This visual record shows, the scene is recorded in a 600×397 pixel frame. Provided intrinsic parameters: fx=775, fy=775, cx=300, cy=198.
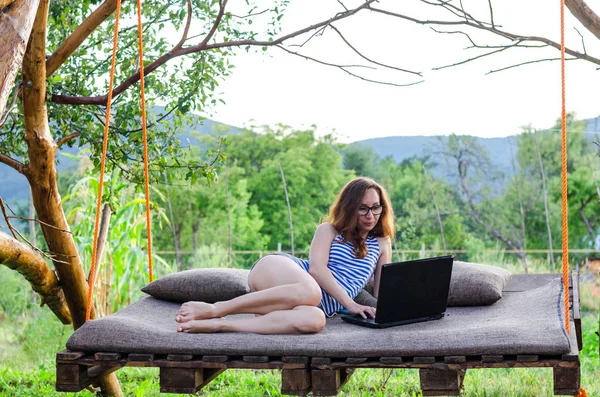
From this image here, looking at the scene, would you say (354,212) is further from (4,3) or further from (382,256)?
(4,3)

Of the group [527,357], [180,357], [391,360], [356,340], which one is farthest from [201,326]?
[527,357]

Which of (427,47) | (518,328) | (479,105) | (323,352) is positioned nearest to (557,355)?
(518,328)

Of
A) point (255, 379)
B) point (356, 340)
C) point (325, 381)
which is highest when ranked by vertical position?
point (356, 340)

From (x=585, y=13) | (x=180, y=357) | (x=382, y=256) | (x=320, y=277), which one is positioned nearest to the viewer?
(x=180, y=357)

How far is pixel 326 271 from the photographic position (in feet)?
10.1

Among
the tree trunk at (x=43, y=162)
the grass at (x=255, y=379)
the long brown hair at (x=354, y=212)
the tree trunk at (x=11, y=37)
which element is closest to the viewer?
the tree trunk at (x=11, y=37)

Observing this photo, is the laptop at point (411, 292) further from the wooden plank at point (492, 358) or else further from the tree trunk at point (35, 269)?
the tree trunk at point (35, 269)

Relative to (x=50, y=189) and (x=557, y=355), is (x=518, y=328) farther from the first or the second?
(x=50, y=189)

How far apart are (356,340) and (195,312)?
0.62 m

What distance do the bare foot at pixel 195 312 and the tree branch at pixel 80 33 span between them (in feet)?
4.50

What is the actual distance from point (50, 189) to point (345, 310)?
1.41 meters

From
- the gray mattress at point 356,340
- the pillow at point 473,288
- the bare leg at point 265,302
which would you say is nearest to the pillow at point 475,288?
the pillow at point 473,288

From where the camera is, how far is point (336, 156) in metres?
19.0

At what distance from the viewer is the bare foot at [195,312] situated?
271 cm
